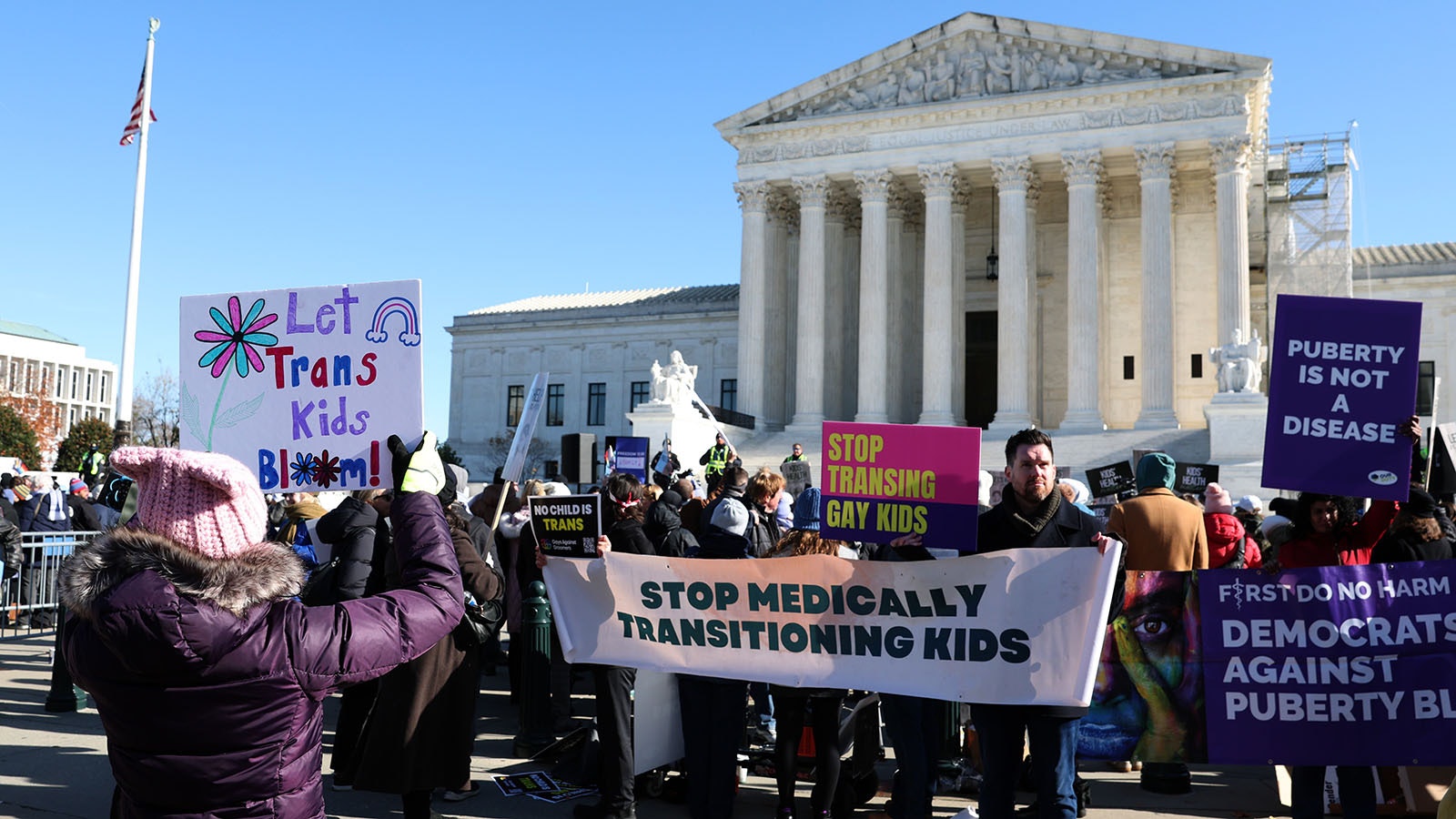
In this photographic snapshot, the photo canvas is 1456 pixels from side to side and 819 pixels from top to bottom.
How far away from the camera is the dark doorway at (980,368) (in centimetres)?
4459

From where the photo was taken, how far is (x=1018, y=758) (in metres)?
5.82

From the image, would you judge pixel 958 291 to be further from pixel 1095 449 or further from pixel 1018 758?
pixel 1018 758

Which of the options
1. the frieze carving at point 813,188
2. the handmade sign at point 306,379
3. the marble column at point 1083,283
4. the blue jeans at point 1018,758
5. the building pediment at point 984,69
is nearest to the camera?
the blue jeans at point 1018,758

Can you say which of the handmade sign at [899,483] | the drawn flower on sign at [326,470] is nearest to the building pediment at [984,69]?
the handmade sign at [899,483]

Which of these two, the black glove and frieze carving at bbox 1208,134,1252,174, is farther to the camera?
frieze carving at bbox 1208,134,1252,174

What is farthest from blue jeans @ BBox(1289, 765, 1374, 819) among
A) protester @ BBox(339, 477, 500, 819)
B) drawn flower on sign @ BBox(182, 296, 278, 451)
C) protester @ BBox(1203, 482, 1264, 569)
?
drawn flower on sign @ BBox(182, 296, 278, 451)

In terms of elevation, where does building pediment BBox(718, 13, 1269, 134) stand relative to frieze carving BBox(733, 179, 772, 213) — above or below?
above

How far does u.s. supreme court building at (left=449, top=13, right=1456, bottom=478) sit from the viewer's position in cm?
3631

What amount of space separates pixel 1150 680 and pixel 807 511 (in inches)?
86.9

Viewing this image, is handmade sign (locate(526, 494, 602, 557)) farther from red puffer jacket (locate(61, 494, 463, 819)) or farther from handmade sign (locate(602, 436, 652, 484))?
handmade sign (locate(602, 436, 652, 484))

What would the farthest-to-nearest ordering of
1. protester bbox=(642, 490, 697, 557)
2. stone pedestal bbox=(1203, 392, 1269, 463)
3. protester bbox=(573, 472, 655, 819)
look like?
stone pedestal bbox=(1203, 392, 1269, 463) < protester bbox=(642, 490, 697, 557) < protester bbox=(573, 472, 655, 819)

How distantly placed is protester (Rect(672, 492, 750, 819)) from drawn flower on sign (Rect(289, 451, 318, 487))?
7.77 ft

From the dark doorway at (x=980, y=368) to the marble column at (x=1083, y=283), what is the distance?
7.04 m

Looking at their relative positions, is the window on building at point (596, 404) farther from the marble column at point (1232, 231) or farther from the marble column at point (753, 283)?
Result: the marble column at point (1232, 231)
